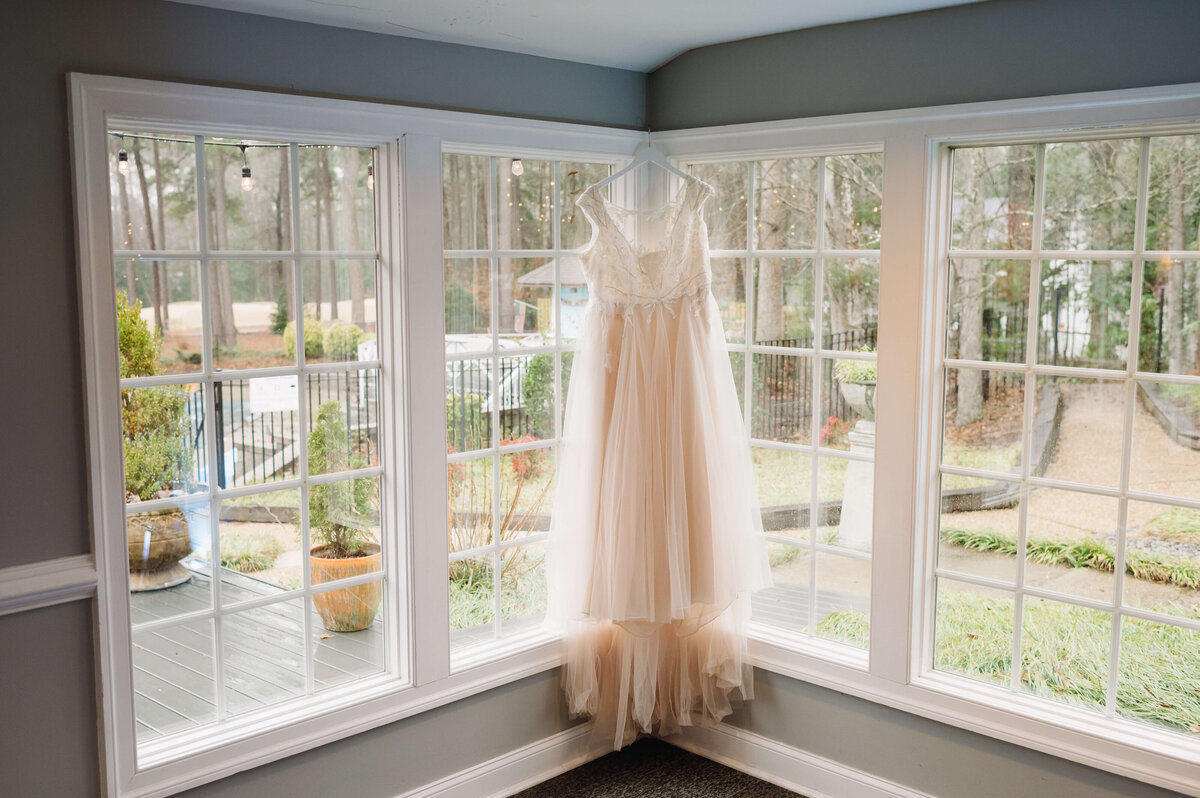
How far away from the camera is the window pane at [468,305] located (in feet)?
10.6

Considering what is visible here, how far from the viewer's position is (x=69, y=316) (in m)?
2.38

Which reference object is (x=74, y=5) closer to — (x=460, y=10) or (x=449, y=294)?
(x=460, y=10)

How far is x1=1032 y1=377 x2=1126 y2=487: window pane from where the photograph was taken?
2789 millimetres

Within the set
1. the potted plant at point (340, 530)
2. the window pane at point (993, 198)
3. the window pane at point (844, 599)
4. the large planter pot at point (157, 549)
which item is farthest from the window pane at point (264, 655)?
the window pane at point (993, 198)

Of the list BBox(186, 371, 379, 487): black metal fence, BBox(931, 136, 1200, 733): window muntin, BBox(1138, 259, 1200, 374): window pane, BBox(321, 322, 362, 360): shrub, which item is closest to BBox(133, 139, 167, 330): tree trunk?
BBox(186, 371, 379, 487): black metal fence

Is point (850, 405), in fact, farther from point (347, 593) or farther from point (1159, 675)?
point (347, 593)

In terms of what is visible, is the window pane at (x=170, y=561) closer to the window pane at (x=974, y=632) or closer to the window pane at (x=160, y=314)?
the window pane at (x=160, y=314)

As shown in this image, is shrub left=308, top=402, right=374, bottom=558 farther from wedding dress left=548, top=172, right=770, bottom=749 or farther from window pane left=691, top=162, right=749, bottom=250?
window pane left=691, top=162, right=749, bottom=250

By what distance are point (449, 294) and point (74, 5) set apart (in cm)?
135

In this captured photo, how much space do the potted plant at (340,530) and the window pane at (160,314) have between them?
1.54 ft

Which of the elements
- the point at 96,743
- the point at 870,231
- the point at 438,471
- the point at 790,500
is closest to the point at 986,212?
the point at 870,231

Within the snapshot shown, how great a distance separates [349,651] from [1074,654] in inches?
90.4

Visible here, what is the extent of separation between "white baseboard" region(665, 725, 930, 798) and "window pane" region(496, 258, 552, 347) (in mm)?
1660

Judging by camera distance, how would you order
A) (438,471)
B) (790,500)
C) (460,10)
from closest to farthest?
1. (460,10)
2. (438,471)
3. (790,500)
